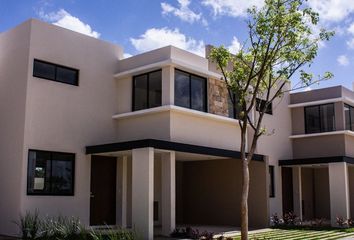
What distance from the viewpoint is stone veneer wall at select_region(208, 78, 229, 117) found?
18.1 meters

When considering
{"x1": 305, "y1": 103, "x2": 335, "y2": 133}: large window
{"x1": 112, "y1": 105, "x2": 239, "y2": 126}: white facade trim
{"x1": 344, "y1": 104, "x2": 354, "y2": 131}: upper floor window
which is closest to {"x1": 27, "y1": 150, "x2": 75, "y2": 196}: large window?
{"x1": 112, "y1": 105, "x2": 239, "y2": 126}: white facade trim

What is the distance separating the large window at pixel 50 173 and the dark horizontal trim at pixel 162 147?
95 centimetres

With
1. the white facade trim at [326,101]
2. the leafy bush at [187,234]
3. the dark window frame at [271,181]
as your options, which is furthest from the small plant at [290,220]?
the leafy bush at [187,234]

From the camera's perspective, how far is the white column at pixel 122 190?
17391mm

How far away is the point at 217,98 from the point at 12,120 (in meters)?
7.55

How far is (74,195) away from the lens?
52.7ft

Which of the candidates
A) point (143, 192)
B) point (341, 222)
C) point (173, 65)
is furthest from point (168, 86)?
point (341, 222)

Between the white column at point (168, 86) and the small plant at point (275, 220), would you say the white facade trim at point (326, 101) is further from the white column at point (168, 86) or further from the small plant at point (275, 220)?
the white column at point (168, 86)

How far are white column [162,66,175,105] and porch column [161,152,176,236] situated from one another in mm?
1958

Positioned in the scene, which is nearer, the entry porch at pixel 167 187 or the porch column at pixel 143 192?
the porch column at pixel 143 192

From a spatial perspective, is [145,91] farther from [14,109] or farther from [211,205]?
[211,205]

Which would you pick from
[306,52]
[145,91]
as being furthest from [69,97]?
[306,52]

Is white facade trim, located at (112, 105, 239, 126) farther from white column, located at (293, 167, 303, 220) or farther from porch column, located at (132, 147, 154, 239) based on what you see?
white column, located at (293, 167, 303, 220)

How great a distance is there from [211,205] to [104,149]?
709cm
